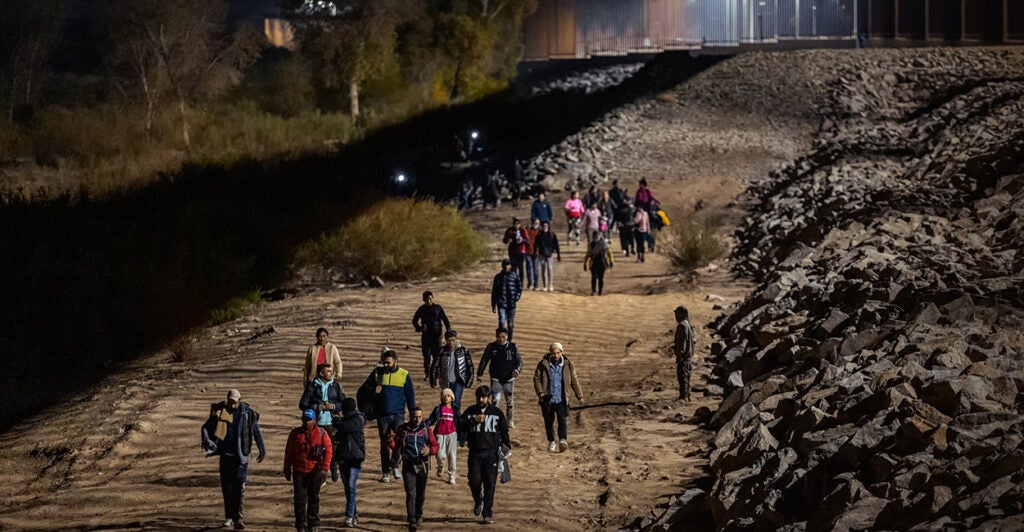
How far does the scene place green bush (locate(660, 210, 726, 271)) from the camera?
29219 mm

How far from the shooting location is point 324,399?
12.9 m

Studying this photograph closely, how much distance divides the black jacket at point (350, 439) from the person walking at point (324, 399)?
766 mm

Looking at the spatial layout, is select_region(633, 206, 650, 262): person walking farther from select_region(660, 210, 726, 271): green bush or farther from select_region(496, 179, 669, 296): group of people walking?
select_region(660, 210, 726, 271): green bush

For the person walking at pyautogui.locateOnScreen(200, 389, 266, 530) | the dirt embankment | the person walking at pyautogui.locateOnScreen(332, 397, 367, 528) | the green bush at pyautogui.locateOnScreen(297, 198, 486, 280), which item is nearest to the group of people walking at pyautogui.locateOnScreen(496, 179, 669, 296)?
the dirt embankment

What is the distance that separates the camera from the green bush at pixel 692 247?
2922cm

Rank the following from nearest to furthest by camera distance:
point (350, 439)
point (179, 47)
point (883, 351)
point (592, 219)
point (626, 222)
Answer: point (350, 439), point (883, 351), point (592, 219), point (626, 222), point (179, 47)

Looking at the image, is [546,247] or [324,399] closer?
[324,399]

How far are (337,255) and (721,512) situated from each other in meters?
19.0

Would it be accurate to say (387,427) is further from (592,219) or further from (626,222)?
(626,222)

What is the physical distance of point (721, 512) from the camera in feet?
35.7

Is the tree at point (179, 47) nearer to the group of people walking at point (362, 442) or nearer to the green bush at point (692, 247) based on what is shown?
the green bush at point (692, 247)

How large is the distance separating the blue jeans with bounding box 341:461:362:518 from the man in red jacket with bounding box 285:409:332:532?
481mm

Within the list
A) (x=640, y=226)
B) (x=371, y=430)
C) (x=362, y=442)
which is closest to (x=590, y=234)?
(x=640, y=226)

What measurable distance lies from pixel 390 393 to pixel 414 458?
4.95 feet
